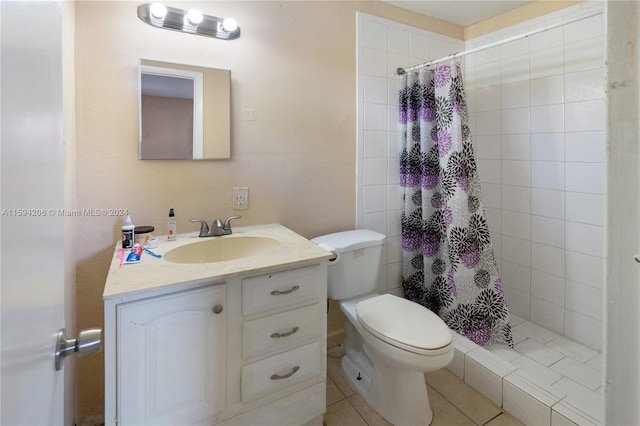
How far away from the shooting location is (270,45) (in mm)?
1744

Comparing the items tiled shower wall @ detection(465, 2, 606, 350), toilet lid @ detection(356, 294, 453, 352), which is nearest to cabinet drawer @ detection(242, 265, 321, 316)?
toilet lid @ detection(356, 294, 453, 352)

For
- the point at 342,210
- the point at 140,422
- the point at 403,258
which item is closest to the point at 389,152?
the point at 342,210

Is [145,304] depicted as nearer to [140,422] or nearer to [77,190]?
[140,422]

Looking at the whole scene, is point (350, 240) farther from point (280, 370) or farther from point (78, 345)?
point (78, 345)

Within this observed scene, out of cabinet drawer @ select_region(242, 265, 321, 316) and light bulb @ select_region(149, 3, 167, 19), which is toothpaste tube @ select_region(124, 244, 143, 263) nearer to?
Result: cabinet drawer @ select_region(242, 265, 321, 316)

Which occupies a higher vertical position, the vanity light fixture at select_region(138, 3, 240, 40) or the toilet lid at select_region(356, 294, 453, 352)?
the vanity light fixture at select_region(138, 3, 240, 40)

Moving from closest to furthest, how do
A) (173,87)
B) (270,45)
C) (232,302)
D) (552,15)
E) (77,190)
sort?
1. (232,302)
2. (77,190)
3. (173,87)
4. (270,45)
5. (552,15)

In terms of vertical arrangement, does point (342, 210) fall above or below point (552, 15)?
below

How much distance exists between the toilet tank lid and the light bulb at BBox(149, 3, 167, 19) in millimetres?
1303

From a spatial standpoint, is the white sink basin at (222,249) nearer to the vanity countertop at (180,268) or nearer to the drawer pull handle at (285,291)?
the vanity countertop at (180,268)

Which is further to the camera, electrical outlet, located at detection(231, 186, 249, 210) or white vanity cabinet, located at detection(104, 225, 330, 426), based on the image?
electrical outlet, located at detection(231, 186, 249, 210)

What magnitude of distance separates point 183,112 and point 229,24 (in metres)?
0.49

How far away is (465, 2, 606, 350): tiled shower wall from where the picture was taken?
1882 millimetres

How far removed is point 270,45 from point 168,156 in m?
0.82
